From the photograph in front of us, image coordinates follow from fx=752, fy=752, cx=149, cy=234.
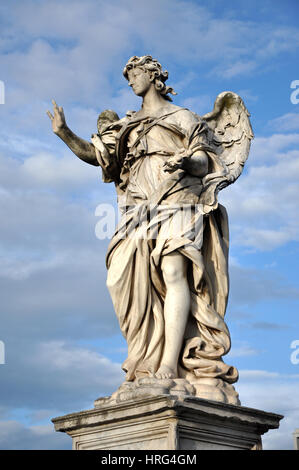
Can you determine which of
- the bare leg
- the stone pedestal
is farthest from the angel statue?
the stone pedestal

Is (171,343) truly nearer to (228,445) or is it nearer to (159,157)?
(228,445)

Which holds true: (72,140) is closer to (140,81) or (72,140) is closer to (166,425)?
(140,81)

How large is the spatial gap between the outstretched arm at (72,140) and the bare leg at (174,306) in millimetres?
2268

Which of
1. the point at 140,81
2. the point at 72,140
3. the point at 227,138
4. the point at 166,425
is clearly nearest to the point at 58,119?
the point at 72,140

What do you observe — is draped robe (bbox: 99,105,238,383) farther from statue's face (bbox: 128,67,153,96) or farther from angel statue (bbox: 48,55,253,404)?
statue's face (bbox: 128,67,153,96)

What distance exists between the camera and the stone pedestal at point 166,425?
788cm

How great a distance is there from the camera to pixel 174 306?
8859 millimetres

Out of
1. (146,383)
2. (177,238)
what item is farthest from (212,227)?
(146,383)

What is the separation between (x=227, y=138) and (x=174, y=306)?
2681 mm

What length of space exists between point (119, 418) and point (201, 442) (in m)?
0.93

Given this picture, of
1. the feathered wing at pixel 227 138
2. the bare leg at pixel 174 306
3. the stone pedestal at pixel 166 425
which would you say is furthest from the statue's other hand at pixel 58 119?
the stone pedestal at pixel 166 425

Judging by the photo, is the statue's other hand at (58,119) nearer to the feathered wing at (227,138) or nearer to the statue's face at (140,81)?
the statue's face at (140,81)

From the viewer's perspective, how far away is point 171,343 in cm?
876

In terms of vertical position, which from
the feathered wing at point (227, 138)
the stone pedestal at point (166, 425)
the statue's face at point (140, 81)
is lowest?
the stone pedestal at point (166, 425)
